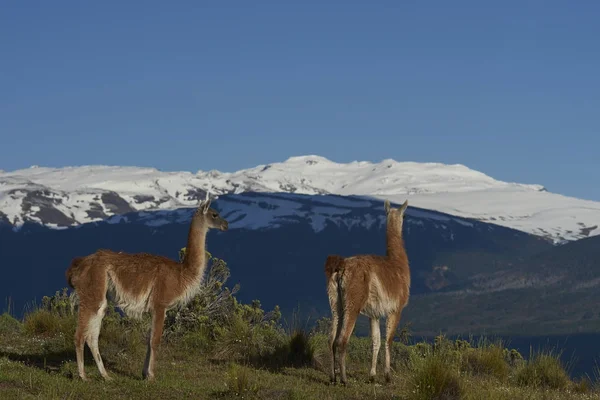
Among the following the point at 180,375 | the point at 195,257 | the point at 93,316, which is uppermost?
the point at 195,257

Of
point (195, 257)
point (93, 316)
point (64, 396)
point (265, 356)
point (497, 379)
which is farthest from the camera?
point (265, 356)

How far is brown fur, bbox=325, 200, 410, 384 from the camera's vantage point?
15.7 m

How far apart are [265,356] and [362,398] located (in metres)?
5.08

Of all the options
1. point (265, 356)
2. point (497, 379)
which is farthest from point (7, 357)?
point (497, 379)

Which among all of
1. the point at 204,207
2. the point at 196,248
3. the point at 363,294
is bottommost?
the point at 363,294

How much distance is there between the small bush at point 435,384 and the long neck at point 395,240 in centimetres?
364

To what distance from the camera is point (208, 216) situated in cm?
1725

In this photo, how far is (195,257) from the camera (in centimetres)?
1659

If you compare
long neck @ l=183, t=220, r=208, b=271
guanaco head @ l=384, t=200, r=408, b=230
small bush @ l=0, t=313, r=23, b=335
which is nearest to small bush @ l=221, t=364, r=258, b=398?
long neck @ l=183, t=220, r=208, b=271

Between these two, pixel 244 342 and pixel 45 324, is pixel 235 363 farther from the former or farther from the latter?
pixel 45 324

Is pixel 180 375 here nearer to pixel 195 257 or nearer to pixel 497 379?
pixel 195 257

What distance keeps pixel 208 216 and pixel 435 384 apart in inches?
226

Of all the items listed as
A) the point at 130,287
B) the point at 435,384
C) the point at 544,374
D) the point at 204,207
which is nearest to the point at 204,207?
the point at 204,207

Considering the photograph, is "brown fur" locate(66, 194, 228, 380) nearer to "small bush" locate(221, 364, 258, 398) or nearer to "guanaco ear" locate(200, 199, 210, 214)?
"guanaco ear" locate(200, 199, 210, 214)
